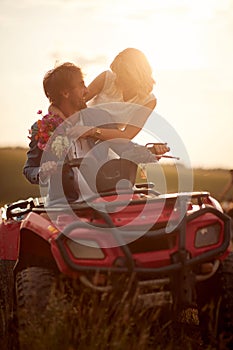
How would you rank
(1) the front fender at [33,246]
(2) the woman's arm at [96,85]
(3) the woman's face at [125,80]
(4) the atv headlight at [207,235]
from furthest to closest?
1. (2) the woman's arm at [96,85]
2. (3) the woman's face at [125,80]
3. (1) the front fender at [33,246]
4. (4) the atv headlight at [207,235]

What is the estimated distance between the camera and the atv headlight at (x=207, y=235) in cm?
541

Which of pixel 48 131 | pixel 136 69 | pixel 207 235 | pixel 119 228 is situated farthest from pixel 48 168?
pixel 136 69

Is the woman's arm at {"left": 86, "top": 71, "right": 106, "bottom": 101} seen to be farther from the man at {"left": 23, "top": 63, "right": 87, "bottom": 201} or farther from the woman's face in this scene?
the man at {"left": 23, "top": 63, "right": 87, "bottom": 201}

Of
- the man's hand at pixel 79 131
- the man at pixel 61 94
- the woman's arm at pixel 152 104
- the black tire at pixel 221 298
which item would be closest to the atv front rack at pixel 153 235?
the black tire at pixel 221 298

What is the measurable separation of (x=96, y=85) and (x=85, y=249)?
3005 mm

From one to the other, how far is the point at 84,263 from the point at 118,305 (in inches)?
13.1

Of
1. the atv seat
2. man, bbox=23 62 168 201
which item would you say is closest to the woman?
man, bbox=23 62 168 201

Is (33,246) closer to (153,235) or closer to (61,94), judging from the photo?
(153,235)

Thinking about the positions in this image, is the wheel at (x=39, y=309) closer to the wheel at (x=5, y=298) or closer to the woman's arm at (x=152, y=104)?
the wheel at (x=5, y=298)

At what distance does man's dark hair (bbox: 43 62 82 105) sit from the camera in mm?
6609

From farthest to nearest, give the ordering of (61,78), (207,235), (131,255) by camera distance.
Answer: (61,78) → (207,235) → (131,255)

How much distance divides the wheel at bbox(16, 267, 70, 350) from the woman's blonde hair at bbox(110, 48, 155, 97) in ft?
8.27

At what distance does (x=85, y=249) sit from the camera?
5.21 meters

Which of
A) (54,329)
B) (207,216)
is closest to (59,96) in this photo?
(207,216)
